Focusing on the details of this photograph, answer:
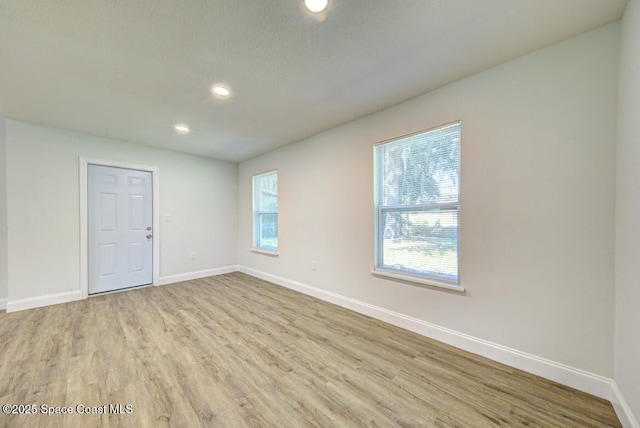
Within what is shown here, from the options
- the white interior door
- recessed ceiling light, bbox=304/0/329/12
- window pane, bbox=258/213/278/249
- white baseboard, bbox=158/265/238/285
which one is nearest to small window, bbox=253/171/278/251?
window pane, bbox=258/213/278/249

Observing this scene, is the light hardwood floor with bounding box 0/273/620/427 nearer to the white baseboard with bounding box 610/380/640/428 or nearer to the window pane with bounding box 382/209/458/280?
the white baseboard with bounding box 610/380/640/428

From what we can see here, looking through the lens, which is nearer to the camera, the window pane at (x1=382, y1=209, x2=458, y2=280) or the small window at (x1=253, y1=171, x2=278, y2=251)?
the window pane at (x1=382, y1=209, x2=458, y2=280)

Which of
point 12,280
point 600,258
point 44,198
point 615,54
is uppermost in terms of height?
point 615,54

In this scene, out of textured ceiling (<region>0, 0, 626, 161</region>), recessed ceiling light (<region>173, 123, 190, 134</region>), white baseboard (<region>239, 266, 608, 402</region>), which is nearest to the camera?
textured ceiling (<region>0, 0, 626, 161</region>)

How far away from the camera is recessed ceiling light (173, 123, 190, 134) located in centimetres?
323

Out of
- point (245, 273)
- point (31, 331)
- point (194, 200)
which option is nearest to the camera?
point (31, 331)

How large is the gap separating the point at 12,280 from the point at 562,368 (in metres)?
5.77

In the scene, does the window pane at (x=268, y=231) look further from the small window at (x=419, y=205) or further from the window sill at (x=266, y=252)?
the small window at (x=419, y=205)

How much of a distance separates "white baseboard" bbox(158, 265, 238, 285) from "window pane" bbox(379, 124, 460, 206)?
12.5 feet

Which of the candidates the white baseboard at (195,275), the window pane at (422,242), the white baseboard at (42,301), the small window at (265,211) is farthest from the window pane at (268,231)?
the white baseboard at (42,301)

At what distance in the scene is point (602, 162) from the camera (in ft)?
5.22

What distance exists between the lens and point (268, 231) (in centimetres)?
472

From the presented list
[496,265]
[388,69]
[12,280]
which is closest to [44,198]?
[12,280]

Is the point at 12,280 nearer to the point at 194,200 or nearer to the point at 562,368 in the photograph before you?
the point at 194,200
